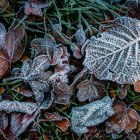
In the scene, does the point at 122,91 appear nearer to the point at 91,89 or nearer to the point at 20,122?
the point at 91,89

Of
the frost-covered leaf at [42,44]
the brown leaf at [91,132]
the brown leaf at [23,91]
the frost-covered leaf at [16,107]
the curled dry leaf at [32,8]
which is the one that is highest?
the curled dry leaf at [32,8]

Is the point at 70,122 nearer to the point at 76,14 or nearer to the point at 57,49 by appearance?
the point at 57,49

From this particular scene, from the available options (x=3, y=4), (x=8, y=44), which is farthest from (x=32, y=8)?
(x=8, y=44)

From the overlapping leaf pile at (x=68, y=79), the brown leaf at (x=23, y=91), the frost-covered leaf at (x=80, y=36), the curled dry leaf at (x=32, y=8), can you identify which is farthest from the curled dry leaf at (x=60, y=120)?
the curled dry leaf at (x=32, y=8)

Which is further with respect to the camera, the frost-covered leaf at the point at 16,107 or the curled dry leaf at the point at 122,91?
the curled dry leaf at the point at 122,91

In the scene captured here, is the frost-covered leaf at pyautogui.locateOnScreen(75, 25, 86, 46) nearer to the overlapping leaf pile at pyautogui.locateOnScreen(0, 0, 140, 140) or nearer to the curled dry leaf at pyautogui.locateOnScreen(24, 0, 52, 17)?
the overlapping leaf pile at pyautogui.locateOnScreen(0, 0, 140, 140)

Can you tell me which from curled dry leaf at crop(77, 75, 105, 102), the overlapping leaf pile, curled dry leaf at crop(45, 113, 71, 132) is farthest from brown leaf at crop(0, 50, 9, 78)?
curled dry leaf at crop(77, 75, 105, 102)

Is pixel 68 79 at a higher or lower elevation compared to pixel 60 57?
lower

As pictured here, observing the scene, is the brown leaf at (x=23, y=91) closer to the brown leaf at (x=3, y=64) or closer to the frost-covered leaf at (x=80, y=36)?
the brown leaf at (x=3, y=64)
